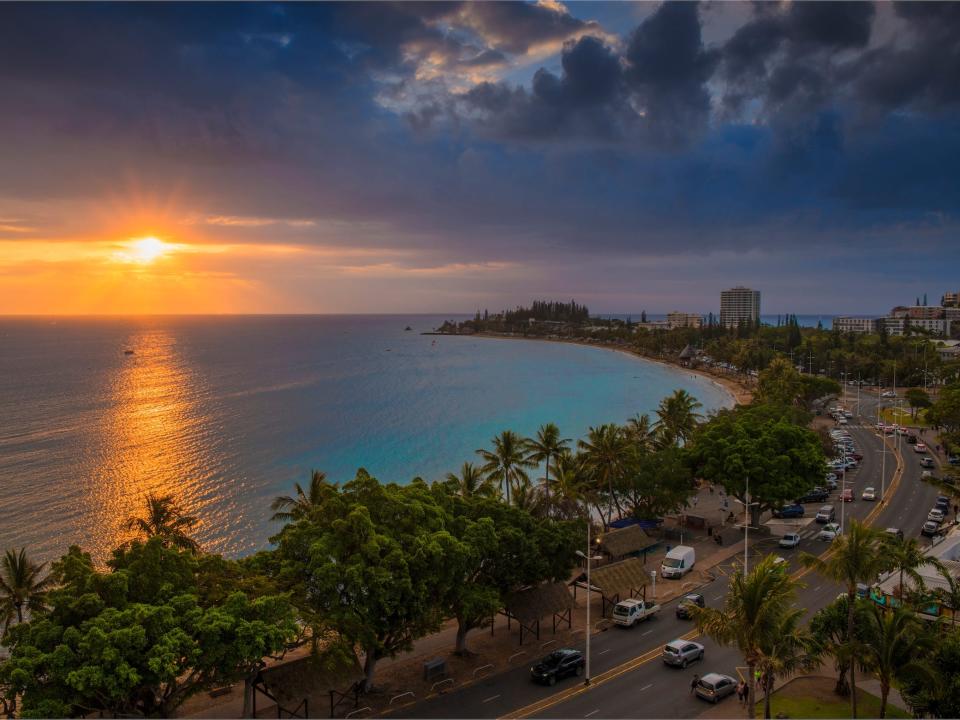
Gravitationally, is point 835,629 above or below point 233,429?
above

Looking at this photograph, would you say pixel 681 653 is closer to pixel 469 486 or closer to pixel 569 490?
pixel 569 490

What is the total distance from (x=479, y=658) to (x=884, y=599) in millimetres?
20672

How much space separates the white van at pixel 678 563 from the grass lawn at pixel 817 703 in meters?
13.0

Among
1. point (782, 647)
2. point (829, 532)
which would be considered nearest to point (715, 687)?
point (782, 647)

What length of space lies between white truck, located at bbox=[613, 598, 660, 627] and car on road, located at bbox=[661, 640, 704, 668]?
153 inches

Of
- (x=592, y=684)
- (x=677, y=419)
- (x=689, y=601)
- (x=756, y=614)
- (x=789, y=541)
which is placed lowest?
(x=592, y=684)

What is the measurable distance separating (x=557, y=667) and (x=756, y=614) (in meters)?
10.3

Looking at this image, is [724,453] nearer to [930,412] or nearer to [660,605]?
[660,605]

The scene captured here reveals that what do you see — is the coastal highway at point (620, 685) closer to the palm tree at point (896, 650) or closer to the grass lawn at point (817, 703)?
the grass lawn at point (817, 703)

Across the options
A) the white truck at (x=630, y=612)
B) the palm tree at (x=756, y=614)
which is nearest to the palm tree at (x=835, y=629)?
the palm tree at (x=756, y=614)

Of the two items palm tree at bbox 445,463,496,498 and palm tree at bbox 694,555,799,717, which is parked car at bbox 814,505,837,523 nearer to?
palm tree at bbox 445,463,496,498

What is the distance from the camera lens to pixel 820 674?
28688mm

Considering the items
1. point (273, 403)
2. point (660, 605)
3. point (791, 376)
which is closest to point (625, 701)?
point (660, 605)

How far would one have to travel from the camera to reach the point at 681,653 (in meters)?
29.3
